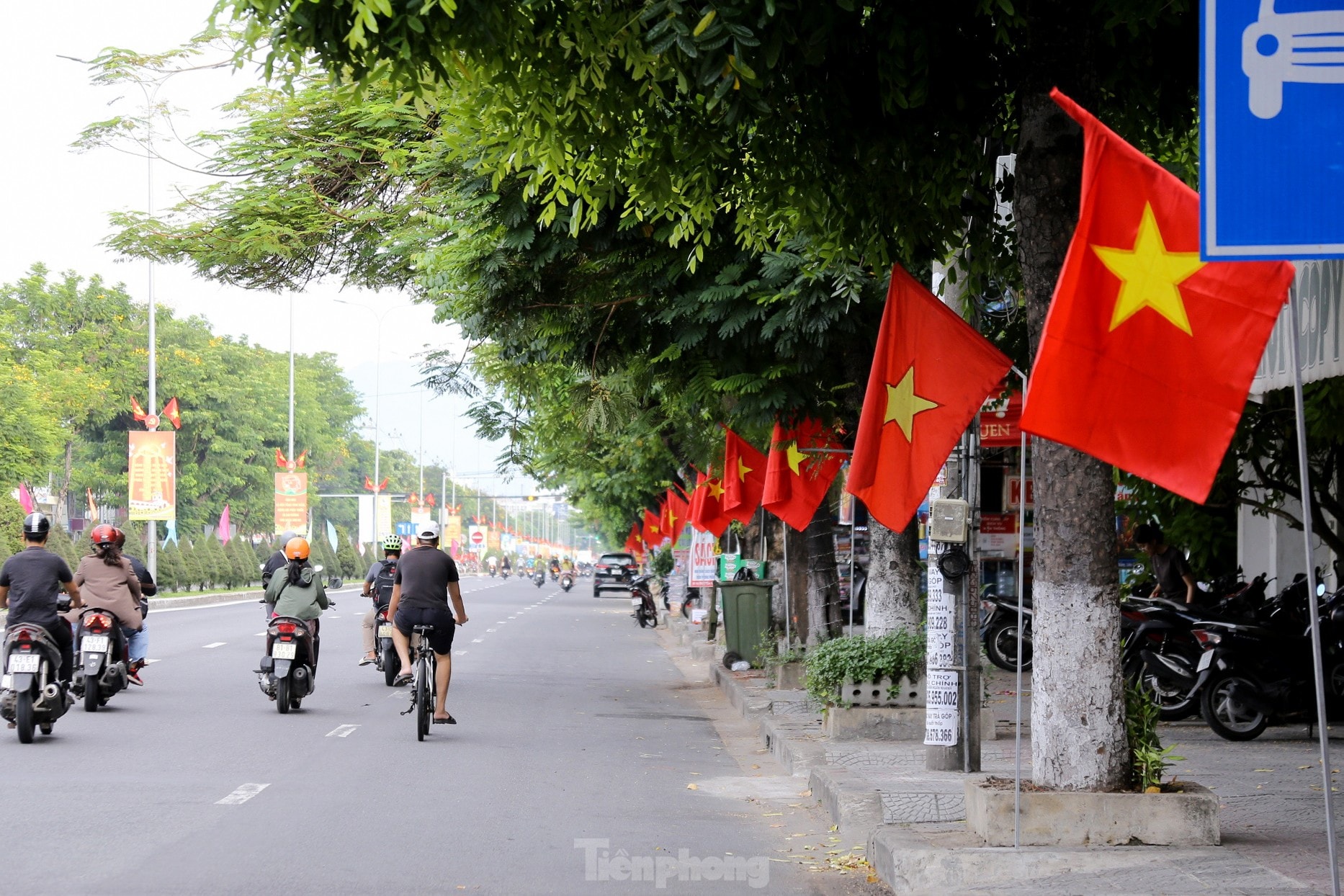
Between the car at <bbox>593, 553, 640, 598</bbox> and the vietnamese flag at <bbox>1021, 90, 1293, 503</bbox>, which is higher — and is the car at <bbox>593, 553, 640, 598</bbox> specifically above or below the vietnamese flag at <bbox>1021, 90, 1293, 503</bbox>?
below

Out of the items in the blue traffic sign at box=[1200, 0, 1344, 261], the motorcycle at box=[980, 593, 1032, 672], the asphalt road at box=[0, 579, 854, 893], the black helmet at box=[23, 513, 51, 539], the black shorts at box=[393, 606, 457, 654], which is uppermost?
the blue traffic sign at box=[1200, 0, 1344, 261]

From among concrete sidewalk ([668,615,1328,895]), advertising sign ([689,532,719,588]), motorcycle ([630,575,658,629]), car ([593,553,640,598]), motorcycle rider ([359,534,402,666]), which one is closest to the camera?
concrete sidewalk ([668,615,1328,895])

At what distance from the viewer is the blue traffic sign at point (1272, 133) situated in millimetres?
4273

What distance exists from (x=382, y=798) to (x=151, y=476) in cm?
3523

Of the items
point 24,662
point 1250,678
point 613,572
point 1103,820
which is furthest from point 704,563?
point 613,572

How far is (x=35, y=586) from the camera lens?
1189 cm

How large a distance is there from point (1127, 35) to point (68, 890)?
21.5 ft

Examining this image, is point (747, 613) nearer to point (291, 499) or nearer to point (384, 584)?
point (384, 584)

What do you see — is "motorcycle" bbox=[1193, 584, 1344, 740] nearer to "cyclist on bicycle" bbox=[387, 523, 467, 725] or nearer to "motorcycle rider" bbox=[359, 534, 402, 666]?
"cyclist on bicycle" bbox=[387, 523, 467, 725]

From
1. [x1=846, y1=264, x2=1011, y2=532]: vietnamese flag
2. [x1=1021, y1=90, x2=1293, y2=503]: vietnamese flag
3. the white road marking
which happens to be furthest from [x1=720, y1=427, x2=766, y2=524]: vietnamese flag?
[x1=1021, y1=90, x2=1293, y2=503]: vietnamese flag

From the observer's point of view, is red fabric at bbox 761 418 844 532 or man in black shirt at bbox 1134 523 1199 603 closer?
man in black shirt at bbox 1134 523 1199 603

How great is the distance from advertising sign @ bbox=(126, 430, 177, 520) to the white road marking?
1331 inches

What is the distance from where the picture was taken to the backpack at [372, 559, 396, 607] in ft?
60.5

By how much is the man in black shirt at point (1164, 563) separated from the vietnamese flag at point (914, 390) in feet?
29.3
